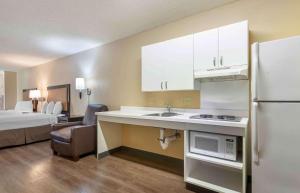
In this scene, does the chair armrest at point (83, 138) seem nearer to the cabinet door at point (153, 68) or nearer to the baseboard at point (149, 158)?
the baseboard at point (149, 158)

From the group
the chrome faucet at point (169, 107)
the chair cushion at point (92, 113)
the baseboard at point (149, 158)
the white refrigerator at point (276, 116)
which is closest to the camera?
the white refrigerator at point (276, 116)

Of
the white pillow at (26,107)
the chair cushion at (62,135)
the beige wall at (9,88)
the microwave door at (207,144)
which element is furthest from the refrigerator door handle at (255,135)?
the beige wall at (9,88)

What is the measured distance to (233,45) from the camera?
212 cm

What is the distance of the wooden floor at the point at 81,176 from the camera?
226cm

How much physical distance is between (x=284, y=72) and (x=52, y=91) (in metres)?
5.99

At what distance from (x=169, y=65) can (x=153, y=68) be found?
298 millimetres

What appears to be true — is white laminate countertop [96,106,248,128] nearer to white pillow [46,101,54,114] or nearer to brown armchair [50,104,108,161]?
brown armchair [50,104,108,161]

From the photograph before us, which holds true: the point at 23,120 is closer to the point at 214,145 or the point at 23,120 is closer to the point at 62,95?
the point at 62,95

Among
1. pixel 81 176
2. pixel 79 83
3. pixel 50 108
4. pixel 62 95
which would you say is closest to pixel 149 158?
pixel 81 176

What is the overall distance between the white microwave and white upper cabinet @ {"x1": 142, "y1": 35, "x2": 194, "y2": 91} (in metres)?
0.68

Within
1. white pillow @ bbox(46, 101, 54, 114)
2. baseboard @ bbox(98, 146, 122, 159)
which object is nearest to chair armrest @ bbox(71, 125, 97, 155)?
baseboard @ bbox(98, 146, 122, 159)

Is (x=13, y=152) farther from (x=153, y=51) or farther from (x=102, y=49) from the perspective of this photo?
(x=153, y=51)

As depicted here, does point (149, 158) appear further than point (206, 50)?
Yes

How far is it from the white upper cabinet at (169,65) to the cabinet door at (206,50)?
84 mm
